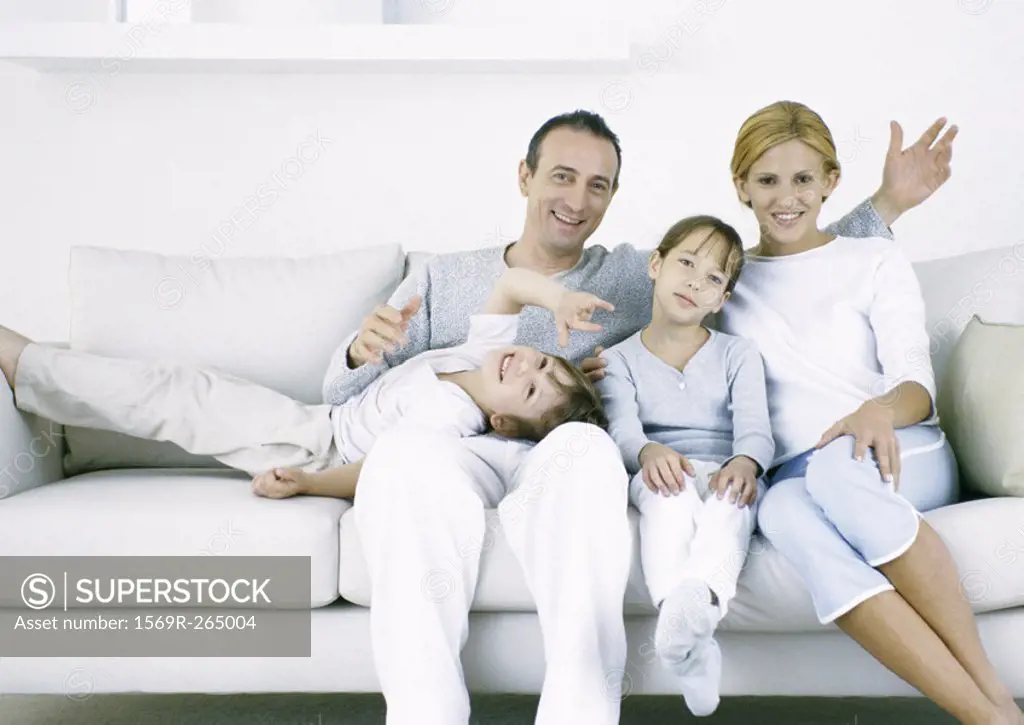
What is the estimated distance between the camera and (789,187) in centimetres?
199

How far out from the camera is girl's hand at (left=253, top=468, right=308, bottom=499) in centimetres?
186

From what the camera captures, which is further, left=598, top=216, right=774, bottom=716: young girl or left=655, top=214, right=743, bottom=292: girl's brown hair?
left=655, top=214, right=743, bottom=292: girl's brown hair

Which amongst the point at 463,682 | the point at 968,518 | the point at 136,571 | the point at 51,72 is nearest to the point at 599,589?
the point at 463,682

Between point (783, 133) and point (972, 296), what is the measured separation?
19.4 inches

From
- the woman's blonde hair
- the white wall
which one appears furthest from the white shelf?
the woman's blonde hair

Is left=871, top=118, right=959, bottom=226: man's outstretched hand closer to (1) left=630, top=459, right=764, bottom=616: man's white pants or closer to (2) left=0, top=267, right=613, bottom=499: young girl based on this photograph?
(2) left=0, top=267, right=613, bottom=499: young girl

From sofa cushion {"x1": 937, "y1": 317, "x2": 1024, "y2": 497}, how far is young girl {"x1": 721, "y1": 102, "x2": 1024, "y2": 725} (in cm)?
7

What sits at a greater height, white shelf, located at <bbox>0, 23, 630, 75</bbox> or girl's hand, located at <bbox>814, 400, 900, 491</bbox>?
white shelf, located at <bbox>0, 23, 630, 75</bbox>

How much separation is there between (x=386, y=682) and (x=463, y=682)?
0.34 ft

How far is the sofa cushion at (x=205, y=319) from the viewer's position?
2.26 meters

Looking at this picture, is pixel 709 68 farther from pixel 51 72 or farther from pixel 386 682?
pixel 386 682

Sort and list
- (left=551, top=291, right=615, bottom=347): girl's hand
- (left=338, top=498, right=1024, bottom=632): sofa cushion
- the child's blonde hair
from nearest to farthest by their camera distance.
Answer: (left=338, top=498, right=1024, bottom=632): sofa cushion, (left=551, top=291, right=615, bottom=347): girl's hand, the child's blonde hair

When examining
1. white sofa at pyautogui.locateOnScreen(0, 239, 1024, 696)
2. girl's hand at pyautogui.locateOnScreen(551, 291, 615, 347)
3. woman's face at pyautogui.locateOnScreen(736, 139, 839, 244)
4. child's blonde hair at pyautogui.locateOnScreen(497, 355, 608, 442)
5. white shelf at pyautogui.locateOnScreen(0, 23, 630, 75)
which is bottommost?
white sofa at pyautogui.locateOnScreen(0, 239, 1024, 696)

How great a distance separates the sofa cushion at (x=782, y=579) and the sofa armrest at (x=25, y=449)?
32.5 inches
